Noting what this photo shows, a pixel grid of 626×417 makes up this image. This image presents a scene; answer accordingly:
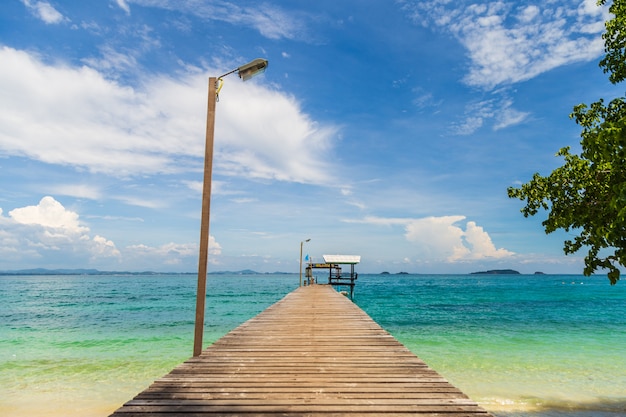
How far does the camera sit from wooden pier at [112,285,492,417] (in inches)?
158

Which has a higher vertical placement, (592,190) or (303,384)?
(592,190)

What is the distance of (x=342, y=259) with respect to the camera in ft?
157

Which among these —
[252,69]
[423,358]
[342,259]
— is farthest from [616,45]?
[342,259]

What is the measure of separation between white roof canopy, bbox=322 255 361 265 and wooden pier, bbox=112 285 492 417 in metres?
39.3

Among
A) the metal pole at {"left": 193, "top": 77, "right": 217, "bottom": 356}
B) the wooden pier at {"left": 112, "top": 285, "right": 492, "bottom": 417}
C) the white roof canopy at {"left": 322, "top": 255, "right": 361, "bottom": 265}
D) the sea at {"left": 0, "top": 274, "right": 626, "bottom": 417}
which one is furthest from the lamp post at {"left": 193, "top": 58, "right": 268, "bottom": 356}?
the white roof canopy at {"left": 322, "top": 255, "right": 361, "bottom": 265}

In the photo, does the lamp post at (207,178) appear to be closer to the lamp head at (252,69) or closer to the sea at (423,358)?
the lamp head at (252,69)

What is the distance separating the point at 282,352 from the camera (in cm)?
684

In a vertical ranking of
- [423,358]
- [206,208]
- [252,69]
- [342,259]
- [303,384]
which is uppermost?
[252,69]

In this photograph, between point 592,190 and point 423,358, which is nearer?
point 592,190

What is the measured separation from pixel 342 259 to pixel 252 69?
41883mm

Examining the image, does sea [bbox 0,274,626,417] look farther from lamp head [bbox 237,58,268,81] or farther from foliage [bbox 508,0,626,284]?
lamp head [bbox 237,58,268,81]

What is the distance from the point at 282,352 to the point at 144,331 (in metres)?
24.5

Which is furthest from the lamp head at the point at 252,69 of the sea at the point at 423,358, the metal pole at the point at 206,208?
the sea at the point at 423,358

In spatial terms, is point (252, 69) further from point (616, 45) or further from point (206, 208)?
point (616, 45)
